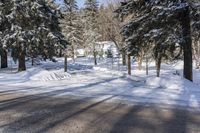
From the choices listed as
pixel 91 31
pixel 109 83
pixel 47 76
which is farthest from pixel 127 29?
pixel 91 31

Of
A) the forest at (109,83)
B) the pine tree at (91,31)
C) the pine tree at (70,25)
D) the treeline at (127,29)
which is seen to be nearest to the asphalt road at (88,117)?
the forest at (109,83)

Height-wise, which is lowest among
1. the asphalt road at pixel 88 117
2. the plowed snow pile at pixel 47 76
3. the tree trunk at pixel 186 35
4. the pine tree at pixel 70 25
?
the asphalt road at pixel 88 117

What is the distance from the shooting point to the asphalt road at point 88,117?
6895 millimetres

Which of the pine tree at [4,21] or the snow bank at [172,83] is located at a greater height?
the pine tree at [4,21]

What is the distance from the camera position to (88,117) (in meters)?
7.98

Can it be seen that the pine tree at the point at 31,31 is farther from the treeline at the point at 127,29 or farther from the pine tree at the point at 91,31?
the pine tree at the point at 91,31

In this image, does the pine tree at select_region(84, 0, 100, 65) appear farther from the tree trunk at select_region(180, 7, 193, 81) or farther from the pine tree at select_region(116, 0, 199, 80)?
the tree trunk at select_region(180, 7, 193, 81)

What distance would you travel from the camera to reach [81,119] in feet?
25.5

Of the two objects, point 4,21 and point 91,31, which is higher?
point 91,31

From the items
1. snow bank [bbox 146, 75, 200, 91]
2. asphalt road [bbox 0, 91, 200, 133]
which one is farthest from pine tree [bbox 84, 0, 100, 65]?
asphalt road [bbox 0, 91, 200, 133]

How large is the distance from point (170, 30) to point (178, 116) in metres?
9.05

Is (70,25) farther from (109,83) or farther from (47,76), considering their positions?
(109,83)

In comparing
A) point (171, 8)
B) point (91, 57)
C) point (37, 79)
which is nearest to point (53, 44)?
point (37, 79)

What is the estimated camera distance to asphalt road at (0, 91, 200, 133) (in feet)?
22.6
